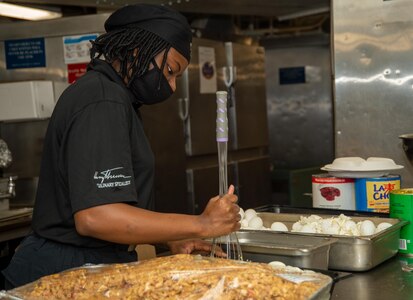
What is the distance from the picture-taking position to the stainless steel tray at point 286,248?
5.51ft

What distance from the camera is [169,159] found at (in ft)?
14.6

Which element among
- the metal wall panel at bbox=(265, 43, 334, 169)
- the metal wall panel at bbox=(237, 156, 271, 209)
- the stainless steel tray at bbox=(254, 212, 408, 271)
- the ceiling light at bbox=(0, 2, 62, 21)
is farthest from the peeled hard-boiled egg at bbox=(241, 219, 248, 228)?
the metal wall panel at bbox=(265, 43, 334, 169)

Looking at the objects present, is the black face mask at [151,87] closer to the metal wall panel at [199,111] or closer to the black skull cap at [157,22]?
the black skull cap at [157,22]

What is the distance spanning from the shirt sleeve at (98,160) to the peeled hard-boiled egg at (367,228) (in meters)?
0.75

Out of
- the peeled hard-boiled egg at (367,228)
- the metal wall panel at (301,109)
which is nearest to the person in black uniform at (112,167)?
the peeled hard-boiled egg at (367,228)

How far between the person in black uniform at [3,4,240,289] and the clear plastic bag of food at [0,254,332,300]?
0.45ft

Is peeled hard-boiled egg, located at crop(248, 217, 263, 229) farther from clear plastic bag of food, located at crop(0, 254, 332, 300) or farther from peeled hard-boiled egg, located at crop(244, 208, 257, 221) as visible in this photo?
clear plastic bag of food, located at crop(0, 254, 332, 300)

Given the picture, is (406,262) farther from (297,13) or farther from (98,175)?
(297,13)

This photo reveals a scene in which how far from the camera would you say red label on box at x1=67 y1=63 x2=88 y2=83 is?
3998mm

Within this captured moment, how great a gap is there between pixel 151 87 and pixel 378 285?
2.77 feet

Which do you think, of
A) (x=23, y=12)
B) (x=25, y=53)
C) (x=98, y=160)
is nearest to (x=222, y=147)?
(x=98, y=160)

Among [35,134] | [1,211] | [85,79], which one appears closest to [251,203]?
[35,134]

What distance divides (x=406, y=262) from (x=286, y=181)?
5145mm

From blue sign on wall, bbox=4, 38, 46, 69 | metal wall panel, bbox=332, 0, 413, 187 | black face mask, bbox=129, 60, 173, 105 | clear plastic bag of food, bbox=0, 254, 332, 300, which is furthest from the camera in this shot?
blue sign on wall, bbox=4, 38, 46, 69
